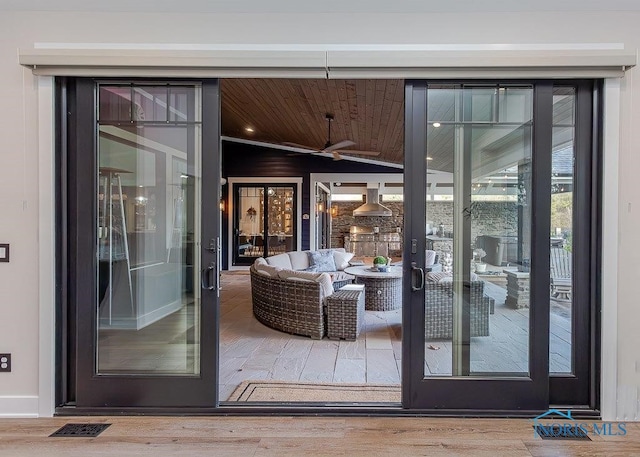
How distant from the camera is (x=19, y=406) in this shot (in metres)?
2.45

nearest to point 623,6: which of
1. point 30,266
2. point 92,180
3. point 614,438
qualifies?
point 614,438

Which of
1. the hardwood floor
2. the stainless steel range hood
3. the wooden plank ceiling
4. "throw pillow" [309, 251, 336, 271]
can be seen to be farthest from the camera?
the stainless steel range hood

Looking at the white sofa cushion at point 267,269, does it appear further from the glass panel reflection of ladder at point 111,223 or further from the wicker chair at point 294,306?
the glass panel reflection of ladder at point 111,223

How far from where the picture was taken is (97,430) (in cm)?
232

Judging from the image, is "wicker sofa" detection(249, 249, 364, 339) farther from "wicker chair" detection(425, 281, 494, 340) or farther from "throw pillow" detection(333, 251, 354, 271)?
"throw pillow" detection(333, 251, 354, 271)

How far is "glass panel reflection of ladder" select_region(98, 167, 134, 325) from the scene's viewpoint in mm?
2560

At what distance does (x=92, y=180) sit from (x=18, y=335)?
1.17 m

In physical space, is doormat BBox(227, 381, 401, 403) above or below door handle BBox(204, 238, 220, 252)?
below

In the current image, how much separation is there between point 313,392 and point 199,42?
2.74m

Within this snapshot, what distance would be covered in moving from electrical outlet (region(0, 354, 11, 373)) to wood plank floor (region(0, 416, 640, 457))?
1.07 ft

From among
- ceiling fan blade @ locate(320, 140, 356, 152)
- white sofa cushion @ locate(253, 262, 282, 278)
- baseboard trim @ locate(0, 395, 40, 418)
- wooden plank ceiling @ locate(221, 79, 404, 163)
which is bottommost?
baseboard trim @ locate(0, 395, 40, 418)

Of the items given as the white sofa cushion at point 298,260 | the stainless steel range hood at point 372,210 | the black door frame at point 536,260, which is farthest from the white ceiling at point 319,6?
the stainless steel range hood at point 372,210

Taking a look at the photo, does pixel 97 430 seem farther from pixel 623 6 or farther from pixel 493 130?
pixel 623 6

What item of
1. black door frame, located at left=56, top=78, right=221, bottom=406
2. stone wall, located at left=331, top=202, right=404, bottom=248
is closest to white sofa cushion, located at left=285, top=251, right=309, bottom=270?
black door frame, located at left=56, top=78, right=221, bottom=406
